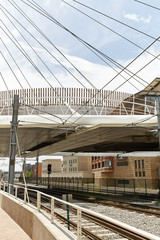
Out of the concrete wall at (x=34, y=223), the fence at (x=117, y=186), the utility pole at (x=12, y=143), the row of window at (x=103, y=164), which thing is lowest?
the fence at (x=117, y=186)

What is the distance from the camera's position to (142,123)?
2233cm

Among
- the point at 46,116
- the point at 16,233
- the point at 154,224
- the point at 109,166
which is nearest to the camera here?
the point at 16,233

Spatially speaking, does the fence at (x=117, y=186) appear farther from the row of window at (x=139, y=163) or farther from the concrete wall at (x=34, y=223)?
the concrete wall at (x=34, y=223)

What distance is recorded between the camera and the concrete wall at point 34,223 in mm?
6316

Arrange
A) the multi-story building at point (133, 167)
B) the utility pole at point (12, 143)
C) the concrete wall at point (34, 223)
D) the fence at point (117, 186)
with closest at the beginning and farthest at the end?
1. the concrete wall at point (34, 223)
2. the utility pole at point (12, 143)
3. the fence at point (117, 186)
4. the multi-story building at point (133, 167)

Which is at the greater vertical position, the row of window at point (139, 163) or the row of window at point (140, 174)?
the row of window at point (139, 163)

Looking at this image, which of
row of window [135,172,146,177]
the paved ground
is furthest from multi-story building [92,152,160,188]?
the paved ground

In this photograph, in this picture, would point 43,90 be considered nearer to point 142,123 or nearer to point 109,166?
point 142,123

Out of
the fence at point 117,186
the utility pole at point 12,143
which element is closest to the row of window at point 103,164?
the fence at point 117,186

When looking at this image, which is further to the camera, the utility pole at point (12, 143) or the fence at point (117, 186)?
the fence at point (117, 186)

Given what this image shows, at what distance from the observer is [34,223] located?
8.82 metres

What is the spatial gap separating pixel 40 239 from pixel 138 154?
33735 millimetres

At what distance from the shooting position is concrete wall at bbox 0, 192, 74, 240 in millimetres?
6316

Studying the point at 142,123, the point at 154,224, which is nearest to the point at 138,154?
the point at 142,123
